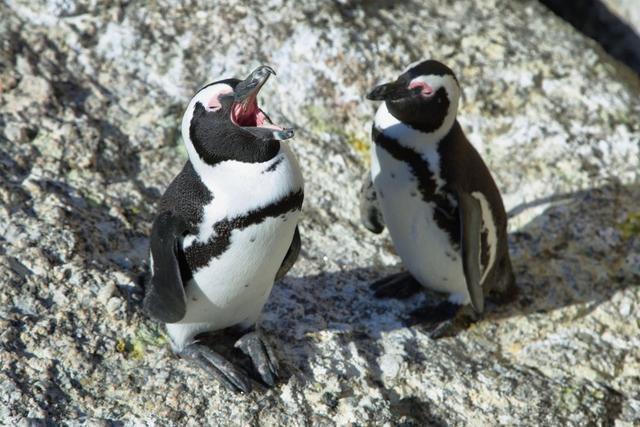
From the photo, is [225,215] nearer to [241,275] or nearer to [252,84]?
[241,275]

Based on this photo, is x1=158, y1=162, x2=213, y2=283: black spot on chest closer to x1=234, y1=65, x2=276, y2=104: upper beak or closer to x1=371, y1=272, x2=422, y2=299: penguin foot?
x1=234, y1=65, x2=276, y2=104: upper beak

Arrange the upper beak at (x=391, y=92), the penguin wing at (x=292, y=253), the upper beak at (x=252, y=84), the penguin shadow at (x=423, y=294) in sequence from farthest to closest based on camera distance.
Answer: the upper beak at (x=391, y=92) → the penguin shadow at (x=423, y=294) → the penguin wing at (x=292, y=253) → the upper beak at (x=252, y=84)

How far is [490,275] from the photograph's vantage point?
3.69m

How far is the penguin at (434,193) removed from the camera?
134 inches

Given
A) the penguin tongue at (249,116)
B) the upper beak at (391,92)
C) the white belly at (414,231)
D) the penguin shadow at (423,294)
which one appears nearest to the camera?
the penguin tongue at (249,116)

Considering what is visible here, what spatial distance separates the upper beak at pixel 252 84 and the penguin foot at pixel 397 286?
122 cm

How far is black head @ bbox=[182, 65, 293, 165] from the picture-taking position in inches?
107

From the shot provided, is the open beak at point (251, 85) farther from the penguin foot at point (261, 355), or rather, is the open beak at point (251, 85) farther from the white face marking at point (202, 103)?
the penguin foot at point (261, 355)

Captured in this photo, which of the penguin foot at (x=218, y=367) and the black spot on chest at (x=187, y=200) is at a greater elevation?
the black spot on chest at (x=187, y=200)

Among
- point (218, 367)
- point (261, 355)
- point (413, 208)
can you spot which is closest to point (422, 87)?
point (413, 208)

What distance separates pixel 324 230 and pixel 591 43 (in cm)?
206

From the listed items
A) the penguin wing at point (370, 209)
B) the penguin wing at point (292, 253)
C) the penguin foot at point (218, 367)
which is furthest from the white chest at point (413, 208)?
the penguin foot at point (218, 367)

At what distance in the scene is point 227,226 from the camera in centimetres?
278

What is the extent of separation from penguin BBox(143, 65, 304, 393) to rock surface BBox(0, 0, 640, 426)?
0.24 meters
